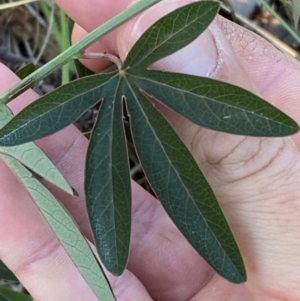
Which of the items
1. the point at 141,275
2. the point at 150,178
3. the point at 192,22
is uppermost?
the point at 192,22

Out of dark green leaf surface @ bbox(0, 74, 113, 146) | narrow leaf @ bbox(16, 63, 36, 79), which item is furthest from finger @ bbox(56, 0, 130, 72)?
dark green leaf surface @ bbox(0, 74, 113, 146)

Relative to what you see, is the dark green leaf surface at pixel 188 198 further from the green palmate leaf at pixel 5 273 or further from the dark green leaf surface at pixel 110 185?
the green palmate leaf at pixel 5 273

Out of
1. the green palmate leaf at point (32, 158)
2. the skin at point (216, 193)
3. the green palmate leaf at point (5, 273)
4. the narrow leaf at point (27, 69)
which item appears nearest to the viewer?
the green palmate leaf at point (32, 158)

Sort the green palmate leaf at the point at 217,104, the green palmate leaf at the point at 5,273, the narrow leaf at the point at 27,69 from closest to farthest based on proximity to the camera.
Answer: the green palmate leaf at the point at 217,104 → the narrow leaf at the point at 27,69 → the green palmate leaf at the point at 5,273

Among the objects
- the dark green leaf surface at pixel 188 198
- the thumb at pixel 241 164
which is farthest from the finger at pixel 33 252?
the dark green leaf surface at pixel 188 198

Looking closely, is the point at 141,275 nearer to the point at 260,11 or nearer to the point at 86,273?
the point at 86,273

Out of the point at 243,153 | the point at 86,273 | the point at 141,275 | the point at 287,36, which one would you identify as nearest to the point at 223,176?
the point at 243,153

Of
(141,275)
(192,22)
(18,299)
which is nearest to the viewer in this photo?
(192,22)

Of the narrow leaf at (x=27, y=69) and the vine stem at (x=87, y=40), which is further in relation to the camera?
the narrow leaf at (x=27, y=69)
